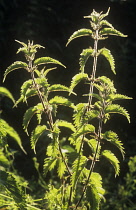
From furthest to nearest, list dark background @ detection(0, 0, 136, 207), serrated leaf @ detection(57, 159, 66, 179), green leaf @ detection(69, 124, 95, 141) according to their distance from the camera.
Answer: dark background @ detection(0, 0, 136, 207), serrated leaf @ detection(57, 159, 66, 179), green leaf @ detection(69, 124, 95, 141)

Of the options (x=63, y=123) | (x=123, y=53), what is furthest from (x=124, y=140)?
(x=63, y=123)

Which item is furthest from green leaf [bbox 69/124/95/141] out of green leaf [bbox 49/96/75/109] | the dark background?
the dark background

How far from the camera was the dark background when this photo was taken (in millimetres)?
3945

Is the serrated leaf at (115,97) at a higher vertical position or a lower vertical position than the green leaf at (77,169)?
higher

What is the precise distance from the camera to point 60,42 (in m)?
4.15

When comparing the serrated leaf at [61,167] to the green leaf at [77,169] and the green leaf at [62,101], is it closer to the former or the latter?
the green leaf at [77,169]

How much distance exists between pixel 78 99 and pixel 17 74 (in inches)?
32.2

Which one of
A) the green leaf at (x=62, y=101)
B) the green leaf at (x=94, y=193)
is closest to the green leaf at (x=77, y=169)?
the green leaf at (x=94, y=193)

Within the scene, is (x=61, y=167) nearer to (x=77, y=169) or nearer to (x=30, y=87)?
(x=77, y=169)

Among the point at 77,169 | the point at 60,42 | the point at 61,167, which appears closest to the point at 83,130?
the point at 77,169

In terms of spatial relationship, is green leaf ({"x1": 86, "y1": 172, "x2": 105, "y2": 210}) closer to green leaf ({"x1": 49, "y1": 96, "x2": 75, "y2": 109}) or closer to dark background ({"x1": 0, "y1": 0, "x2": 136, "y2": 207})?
green leaf ({"x1": 49, "y1": 96, "x2": 75, "y2": 109})

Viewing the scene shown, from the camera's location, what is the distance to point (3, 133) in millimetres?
909

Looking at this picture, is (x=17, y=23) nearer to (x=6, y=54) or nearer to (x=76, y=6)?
(x=6, y=54)

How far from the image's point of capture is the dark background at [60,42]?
12.9 ft
